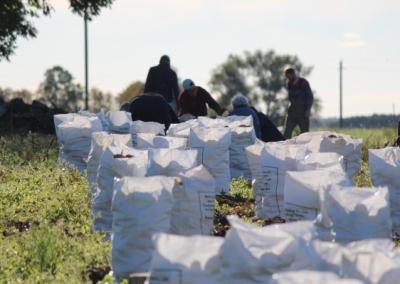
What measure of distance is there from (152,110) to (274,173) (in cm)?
570

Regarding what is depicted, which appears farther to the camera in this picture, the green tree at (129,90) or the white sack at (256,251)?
the green tree at (129,90)

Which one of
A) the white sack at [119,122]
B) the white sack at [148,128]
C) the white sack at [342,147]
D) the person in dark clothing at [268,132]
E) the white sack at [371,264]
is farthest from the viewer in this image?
the person in dark clothing at [268,132]

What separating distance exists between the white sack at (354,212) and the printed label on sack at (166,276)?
1754 millimetres

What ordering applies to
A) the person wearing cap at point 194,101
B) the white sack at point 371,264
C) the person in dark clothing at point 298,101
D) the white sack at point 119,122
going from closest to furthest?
the white sack at point 371,264, the white sack at point 119,122, the person wearing cap at point 194,101, the person in dark clothing at point 298,101

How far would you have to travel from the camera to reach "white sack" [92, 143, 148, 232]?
8219mm

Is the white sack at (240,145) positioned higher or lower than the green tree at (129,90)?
higher

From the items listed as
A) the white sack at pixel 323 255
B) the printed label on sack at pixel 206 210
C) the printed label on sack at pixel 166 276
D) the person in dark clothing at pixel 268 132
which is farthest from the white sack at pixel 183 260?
the person in dark clothing at pixel 268 132

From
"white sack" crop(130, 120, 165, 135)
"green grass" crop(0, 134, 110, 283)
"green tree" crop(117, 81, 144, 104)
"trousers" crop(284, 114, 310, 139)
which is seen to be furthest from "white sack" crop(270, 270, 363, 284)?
"green tree" crop(117, 81, 144, 104)

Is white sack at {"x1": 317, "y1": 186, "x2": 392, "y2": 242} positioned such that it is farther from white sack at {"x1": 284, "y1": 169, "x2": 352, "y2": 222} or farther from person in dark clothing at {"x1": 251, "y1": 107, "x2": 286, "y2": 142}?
person in dark clothing at {"x1": 251, "y1": 107, "x2": 286, "y2": 142}

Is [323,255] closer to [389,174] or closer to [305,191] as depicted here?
[305,191]

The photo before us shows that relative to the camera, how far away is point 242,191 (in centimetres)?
1143

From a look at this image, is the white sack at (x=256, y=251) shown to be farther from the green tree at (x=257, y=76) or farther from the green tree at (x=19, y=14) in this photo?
the green tree at (x=257, y=76)

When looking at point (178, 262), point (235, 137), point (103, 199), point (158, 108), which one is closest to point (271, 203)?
point (103, 199)

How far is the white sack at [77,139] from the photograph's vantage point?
12602mm
